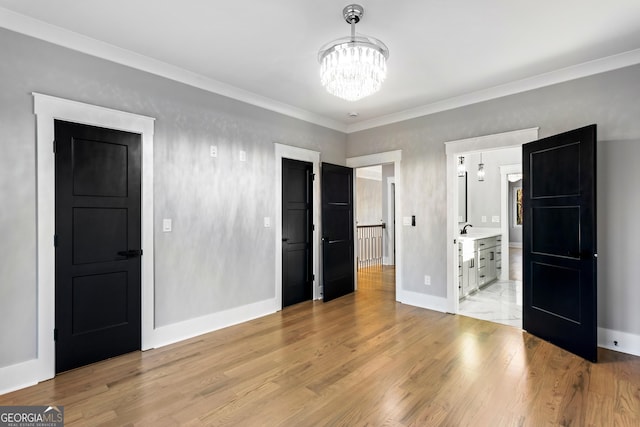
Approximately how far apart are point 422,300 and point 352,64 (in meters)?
3.51

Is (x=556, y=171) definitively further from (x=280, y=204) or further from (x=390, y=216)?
(x=390, y=216)

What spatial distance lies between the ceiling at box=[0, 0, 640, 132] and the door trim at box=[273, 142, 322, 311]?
0.92m

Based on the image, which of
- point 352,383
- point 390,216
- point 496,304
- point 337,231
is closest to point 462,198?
point 390,216

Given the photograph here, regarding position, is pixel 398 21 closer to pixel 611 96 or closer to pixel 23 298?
pixel 611 96

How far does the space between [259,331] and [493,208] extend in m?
5.13

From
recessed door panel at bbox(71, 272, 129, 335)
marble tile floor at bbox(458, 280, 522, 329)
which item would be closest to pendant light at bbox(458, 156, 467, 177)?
marble tile floor at bbox(458, 280, 522, 329)

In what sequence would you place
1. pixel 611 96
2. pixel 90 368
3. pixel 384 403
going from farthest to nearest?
pixel 611 96
pixel 90 368
pixel 384 403

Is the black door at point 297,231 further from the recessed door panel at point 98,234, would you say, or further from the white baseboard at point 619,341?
the white baseboard at point 619,341

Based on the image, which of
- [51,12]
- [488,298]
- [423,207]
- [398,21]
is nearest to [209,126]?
[51,12]

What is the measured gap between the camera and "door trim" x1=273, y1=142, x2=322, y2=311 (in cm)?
436

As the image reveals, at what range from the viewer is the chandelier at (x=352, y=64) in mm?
2240

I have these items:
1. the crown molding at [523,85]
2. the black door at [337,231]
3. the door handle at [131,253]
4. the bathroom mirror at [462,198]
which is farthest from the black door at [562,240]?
the door handle at [131,253]

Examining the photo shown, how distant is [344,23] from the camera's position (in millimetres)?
2516

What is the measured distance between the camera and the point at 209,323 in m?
3.63
